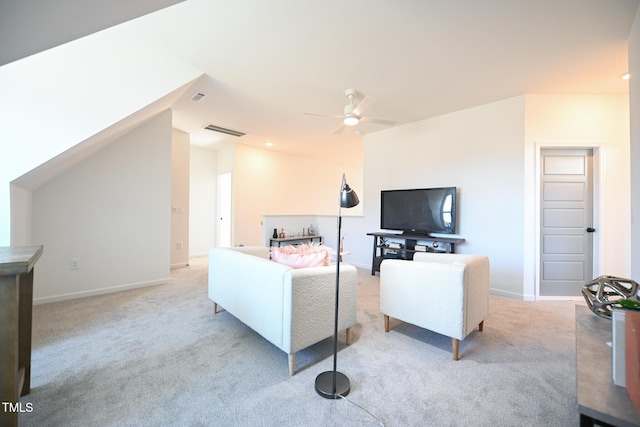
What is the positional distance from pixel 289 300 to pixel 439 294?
116cm

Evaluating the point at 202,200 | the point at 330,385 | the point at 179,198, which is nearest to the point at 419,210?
the point at 330,385

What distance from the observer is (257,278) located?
1.99 m

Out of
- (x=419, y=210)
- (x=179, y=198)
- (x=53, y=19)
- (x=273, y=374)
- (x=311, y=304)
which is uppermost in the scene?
(x=53, y=19)

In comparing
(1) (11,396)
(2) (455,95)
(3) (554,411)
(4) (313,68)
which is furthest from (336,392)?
(2) (455,95)

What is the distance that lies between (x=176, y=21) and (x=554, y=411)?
12.1 ft

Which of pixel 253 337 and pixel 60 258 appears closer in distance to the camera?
pixel 253 337

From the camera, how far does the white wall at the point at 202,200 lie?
6277mm

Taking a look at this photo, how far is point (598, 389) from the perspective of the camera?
864 mm

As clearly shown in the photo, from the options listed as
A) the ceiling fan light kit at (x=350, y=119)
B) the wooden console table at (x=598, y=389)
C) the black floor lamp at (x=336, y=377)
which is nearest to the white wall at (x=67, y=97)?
the ceiling fan light kit at (x=350, y=119)

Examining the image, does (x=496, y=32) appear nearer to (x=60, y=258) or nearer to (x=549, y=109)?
(x=549, y=109)

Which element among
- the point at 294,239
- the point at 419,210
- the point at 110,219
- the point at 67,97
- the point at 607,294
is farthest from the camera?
the point at 294,239

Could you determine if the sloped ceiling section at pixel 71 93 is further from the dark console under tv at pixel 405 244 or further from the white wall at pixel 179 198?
the dark console under tv at pixel 405 244

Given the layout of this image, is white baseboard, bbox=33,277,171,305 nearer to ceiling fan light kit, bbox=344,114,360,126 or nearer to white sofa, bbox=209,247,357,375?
white sofa, bbox=209,247,357,375

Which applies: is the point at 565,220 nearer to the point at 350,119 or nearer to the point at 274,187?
the point at 350,119
